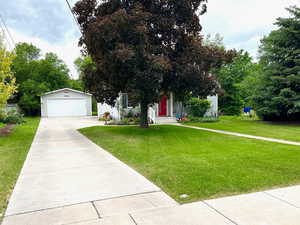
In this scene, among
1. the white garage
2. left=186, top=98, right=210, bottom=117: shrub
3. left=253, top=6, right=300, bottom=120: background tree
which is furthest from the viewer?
the white garage

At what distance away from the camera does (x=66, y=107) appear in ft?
83.7

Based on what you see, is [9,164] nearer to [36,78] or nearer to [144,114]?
[144,114]

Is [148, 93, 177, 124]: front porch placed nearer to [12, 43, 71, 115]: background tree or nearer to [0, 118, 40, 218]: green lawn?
[0, 118, 40, 218]: green lawn

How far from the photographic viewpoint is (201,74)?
9.32 m

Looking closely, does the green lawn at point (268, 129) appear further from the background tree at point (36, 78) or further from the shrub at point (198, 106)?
the background tree at point (36, 78)

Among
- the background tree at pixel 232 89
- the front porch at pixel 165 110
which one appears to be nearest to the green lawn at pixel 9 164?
the front porch at pixel 165 110

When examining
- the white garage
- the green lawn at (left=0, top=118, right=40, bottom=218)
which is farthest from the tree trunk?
the white garage

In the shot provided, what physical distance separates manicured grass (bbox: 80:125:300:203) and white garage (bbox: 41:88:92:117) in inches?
754

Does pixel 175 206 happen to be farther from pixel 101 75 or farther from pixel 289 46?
pixel 289 46

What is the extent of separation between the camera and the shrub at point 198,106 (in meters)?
16.8

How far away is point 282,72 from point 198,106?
5764 mm

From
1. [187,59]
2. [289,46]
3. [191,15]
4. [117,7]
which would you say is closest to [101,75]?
[117,7]

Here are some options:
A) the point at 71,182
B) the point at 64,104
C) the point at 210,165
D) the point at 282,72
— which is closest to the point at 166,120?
the point at 282,72

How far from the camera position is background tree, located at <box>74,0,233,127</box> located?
8.23 m
